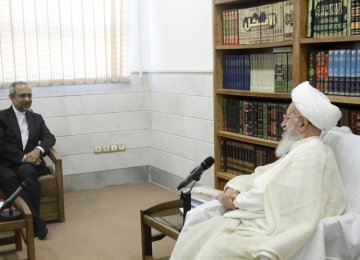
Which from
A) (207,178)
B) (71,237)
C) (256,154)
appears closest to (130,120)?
(207,178)

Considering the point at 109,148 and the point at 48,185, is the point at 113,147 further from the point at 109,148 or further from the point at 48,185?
the point at 48,185

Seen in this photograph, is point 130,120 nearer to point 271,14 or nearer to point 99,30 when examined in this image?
point 99,30

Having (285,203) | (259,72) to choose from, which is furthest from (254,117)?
(285,203)

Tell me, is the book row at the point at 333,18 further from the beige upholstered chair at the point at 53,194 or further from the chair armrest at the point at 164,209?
the beige upholstered chair at the point at 53,194

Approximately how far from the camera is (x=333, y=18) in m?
2.99

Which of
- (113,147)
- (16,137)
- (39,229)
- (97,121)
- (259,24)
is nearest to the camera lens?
(259,24)

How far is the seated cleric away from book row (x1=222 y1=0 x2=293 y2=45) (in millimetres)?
834

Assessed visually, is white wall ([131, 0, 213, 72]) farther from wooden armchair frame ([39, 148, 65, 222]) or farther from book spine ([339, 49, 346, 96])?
book spine ([339, 49, 346, 96])

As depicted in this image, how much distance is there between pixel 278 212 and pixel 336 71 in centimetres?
109

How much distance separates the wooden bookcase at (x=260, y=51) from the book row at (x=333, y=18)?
0.16ft

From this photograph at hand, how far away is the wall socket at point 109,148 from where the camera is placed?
570 cm

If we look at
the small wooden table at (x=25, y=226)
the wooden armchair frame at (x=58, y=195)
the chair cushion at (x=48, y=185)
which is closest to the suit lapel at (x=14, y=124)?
the wooden armchair frame at (x=58, y=195)

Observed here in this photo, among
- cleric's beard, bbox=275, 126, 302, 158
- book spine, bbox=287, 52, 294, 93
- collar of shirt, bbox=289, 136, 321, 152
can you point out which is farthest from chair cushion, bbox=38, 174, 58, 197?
collar of shirt, bbox=289, 136, 321, 152

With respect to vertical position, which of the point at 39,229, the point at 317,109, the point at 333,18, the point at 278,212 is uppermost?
the point at 333,18
